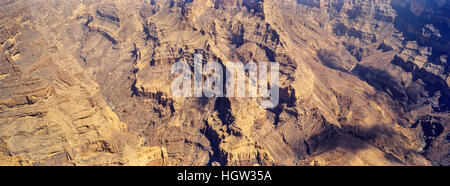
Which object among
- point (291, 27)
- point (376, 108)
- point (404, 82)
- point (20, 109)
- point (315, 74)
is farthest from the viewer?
point (291, 27)

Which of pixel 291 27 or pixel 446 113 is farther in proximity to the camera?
pixel 291 27

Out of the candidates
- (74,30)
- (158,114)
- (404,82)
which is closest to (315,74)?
(404,82)

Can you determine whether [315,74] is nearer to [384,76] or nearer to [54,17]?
[384,76]

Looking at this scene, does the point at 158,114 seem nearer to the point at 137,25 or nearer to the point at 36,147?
the point at 36,147

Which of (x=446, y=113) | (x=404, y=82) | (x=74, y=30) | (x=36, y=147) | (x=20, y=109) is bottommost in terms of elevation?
(x=446, y=113)

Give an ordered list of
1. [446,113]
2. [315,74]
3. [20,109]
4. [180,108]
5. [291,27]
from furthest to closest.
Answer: [291,27] < [315,74] < [446,113] < [180,108] < [20,109]

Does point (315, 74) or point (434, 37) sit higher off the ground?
point (434, 37)
